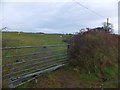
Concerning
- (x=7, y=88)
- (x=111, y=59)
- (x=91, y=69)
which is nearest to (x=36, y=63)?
(x=7, y=88)

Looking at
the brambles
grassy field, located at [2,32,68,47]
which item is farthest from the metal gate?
grassy field, located at [2,32,68,47]

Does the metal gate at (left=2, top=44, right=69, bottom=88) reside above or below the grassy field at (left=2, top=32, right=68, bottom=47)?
below

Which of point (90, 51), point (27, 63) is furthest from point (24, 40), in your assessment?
point (27, 63)

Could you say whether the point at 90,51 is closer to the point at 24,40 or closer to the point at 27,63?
the point at 27,63

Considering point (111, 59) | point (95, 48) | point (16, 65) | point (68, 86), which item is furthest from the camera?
point (111, 59)

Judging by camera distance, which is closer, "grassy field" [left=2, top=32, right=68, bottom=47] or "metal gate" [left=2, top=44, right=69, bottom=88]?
"metal gate" [left=2, top=44, right=69, bottom=88]

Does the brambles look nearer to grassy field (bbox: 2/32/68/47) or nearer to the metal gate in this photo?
the metal gate

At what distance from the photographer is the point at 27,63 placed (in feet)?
36.5

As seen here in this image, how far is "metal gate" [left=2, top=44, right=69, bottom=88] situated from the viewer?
9.30 meters

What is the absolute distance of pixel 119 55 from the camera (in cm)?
1889

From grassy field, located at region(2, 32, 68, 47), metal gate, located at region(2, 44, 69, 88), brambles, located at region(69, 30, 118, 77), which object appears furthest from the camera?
grassy field, located at region(2, 32, 68, 47)

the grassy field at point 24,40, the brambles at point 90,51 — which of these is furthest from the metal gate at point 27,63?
the grassy field at point 24,40

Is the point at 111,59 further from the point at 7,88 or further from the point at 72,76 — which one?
the point at 7,88

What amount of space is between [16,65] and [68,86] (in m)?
2.36
